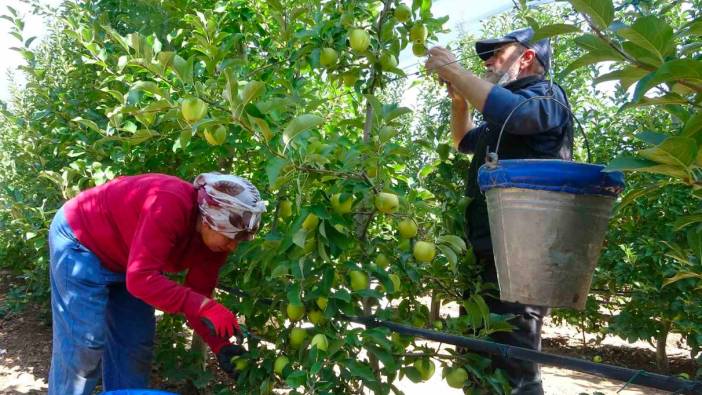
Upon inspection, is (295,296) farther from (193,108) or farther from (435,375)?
(435,375)

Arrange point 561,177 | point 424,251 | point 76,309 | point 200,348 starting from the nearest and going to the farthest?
point 561,177, point 424,251, point 76,309, point 200,348

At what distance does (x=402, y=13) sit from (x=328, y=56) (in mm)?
284

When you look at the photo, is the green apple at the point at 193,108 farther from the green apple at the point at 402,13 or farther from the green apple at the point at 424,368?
the green apple at the point at 424,368

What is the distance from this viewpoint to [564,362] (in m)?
1.44

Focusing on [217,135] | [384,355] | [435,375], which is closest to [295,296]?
[384,355]

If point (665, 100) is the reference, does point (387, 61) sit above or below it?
above

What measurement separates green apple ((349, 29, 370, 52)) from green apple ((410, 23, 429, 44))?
0.62ft

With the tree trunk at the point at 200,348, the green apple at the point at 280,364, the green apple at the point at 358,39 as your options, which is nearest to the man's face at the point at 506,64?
the green apple at the point at 358,39

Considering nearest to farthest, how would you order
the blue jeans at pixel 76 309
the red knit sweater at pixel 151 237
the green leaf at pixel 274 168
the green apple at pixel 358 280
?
the green leaf at pixel 274 168 < the green apple at pixel 358 280 < the red knit sweater at pixel 151 237 < the blue jeans at pixel 76 309

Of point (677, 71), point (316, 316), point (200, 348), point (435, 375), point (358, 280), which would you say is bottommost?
A: point (435, 375)

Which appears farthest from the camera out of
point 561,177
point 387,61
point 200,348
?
point 200,348

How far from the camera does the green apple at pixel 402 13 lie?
2074mm

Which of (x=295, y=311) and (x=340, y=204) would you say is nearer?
(x=340, y=204)

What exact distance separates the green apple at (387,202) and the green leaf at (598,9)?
88 cm
